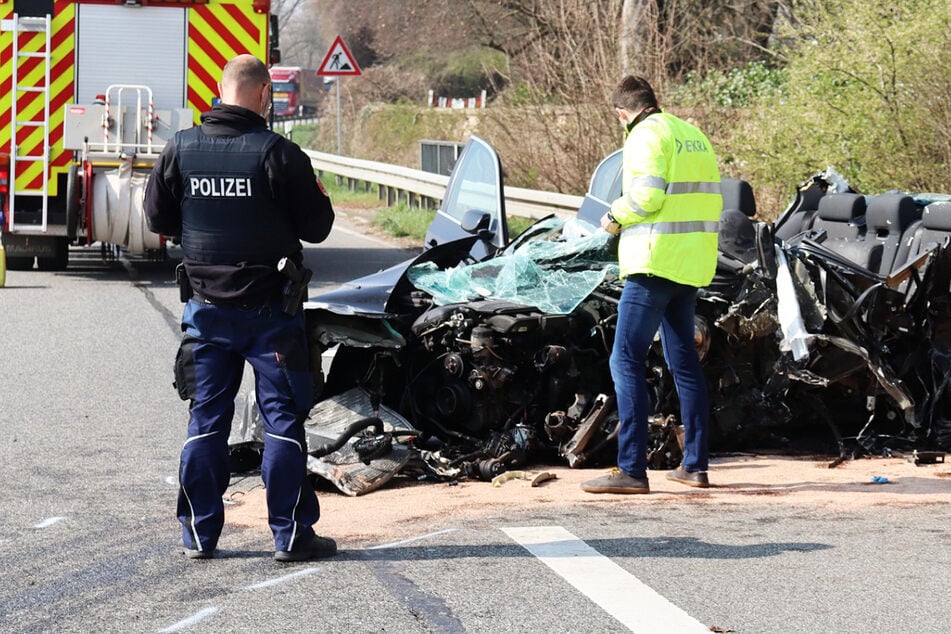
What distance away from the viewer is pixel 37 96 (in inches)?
588

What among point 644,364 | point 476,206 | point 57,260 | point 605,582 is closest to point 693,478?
point 644,364

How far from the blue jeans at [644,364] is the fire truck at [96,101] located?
352 inches

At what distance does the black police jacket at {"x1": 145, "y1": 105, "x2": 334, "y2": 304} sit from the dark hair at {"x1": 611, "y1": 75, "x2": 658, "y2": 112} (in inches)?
73.7

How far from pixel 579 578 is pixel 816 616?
851 mm

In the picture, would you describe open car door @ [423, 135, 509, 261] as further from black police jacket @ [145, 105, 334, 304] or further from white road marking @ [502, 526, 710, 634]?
black police jacket @ [145, 105, 334, 304]

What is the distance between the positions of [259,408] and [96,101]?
10.6 meters

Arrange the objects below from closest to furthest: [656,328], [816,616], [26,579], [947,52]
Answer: [816,616], [26,579], [656,328], [947,52]

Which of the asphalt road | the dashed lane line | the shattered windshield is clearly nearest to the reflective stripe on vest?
the shattered windshield

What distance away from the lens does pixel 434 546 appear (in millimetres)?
5395

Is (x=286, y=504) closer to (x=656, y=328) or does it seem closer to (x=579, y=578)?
(x=579, y=578)

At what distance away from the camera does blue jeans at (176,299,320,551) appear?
16.9ft

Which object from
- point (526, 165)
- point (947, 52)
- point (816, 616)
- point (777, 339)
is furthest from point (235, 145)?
point (526, 165)

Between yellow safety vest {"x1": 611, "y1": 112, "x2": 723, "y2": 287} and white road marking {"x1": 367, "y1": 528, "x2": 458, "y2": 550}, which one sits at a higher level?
yellow safety vest {"x1": 611, "y1": 112, "x2": 723, "y2": 287}

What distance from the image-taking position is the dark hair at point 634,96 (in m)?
6.49
